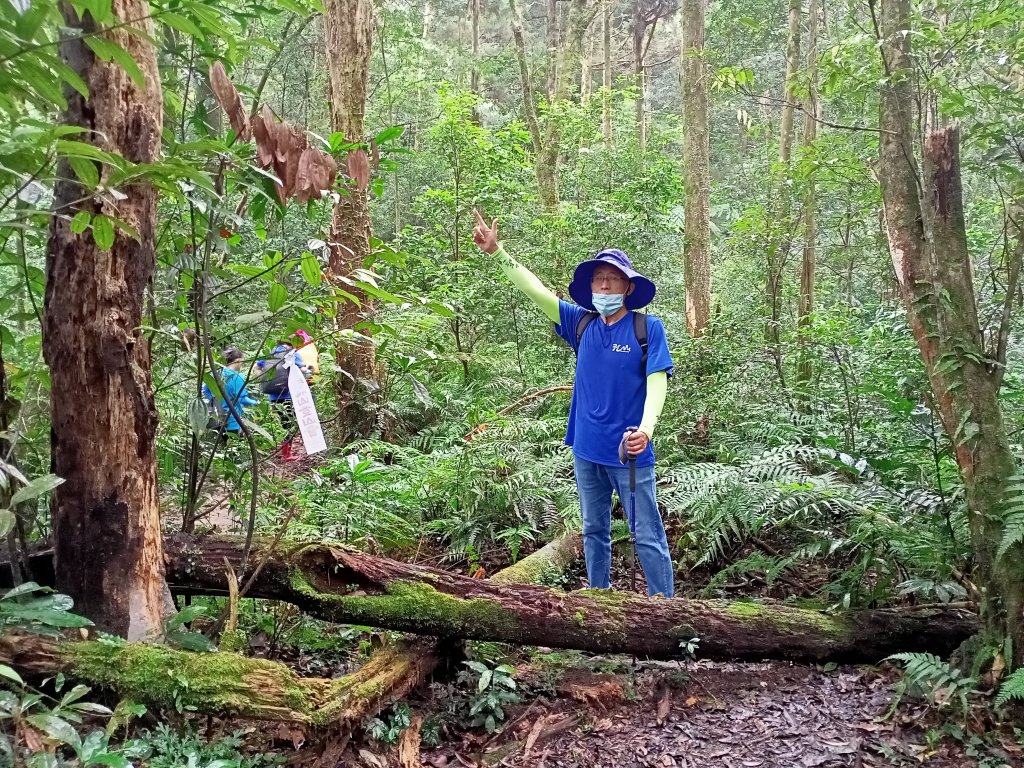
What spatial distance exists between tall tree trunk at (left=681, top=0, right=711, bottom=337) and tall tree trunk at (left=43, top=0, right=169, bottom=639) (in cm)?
744

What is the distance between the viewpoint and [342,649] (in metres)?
3.69

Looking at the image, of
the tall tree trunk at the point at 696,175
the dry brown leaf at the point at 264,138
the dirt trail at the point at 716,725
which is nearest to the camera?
the dry brown leaf at the point at 264,138

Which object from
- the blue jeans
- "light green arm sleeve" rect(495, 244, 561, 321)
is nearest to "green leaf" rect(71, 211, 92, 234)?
"light green arm sleeve" rect(495, 244, 561, 321)

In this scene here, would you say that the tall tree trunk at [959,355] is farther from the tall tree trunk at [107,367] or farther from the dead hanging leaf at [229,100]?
the tall tree trunk at [107,367]

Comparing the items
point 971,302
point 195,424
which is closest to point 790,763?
point 971,302

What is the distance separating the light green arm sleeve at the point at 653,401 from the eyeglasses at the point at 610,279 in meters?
0.60

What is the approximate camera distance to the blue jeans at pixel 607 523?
4.03m

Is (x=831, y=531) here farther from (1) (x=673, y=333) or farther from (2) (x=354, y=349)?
(1) (x=673, y=333)

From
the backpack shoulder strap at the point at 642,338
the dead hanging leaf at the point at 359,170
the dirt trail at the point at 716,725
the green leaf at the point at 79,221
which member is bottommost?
the dirt trail at the point at 716,725

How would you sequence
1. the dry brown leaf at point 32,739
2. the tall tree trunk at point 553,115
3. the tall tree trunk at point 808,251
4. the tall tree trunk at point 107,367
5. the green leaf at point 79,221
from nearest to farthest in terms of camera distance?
the dry brown leaf at point 32,739
the green leaf at point 79,221
the tall tree trunk at point 107,367
the tall tree trunk at point 808,251
the tall tree trunk at point 553,115

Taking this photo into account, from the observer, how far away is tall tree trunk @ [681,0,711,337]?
29.9 feet

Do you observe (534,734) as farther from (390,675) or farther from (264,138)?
(264,138)

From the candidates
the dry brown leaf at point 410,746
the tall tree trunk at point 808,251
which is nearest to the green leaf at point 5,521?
the dry brown leaf at point 410,746

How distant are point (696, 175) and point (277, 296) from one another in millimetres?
7658
